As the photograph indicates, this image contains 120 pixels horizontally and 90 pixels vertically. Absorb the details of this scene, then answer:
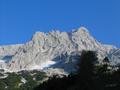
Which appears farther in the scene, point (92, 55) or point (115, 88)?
point (115, 88)

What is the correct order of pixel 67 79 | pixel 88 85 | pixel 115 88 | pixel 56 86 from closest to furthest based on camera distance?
pixel 88 85, pixel 115 88, pixel 56 86, pixel 67 79

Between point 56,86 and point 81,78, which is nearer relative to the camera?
point 81,78

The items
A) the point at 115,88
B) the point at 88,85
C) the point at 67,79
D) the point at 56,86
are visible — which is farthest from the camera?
the point at 67,79

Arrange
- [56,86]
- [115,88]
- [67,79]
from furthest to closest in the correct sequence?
[67,79]
[56,86]
[115,88]

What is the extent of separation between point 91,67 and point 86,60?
73.6 inches

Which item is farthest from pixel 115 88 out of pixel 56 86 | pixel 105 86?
pixel 56 86

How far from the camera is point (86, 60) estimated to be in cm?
8756

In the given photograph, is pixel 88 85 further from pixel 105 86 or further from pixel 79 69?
pixel 105 86

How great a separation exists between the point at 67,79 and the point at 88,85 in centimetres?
6439

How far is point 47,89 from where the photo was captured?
145 m

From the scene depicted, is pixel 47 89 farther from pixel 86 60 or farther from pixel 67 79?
pixel 86 60

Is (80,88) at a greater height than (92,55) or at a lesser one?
lesser

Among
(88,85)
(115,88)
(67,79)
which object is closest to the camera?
(88,85)

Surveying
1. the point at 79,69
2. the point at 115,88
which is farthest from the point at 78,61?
the point at 115,88
